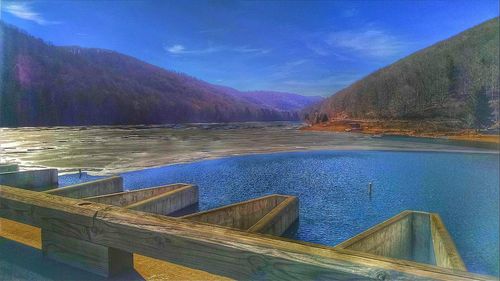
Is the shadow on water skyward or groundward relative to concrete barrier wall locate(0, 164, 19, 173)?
skyward

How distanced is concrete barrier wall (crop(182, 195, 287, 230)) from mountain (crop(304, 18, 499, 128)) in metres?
30.4

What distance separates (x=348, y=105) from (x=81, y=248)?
3975 centimetres

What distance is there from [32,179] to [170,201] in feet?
17.3

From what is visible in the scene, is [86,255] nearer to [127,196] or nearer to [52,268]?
[52,268]

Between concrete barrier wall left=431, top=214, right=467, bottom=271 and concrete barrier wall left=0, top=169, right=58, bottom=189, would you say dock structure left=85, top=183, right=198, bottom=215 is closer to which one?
concrete barrier wall left=0, top=169, right=58, bottom=189

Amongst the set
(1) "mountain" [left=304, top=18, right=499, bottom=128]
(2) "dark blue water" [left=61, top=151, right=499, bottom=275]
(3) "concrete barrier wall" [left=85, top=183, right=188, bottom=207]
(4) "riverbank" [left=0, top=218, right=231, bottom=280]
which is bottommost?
(2) "dark blue water" [left=61, top=151, right=499, bottom=275]

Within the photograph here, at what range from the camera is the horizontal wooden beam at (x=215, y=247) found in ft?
4.74

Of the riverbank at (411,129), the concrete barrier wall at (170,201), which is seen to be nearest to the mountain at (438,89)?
the riverbank at (411,129)

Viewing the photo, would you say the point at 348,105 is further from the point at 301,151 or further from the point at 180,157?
the point at 180,157

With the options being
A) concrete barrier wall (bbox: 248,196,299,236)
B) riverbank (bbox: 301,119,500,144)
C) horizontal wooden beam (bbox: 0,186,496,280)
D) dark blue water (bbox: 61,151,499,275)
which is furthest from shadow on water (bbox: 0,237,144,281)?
riverbank (bbox: 301,119,500,144)

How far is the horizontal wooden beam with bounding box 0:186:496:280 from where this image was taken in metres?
1.44

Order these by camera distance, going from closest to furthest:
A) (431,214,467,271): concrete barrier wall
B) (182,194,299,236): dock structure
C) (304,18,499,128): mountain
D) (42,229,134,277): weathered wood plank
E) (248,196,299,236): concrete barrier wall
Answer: (42,229,134,277): weathered wood plank, (431,214,467,271): concrete barrier wall, (248,196,299,236): concrete barrier wall, (182,194,299,236): dock structure, (304,18,499,128): mountain

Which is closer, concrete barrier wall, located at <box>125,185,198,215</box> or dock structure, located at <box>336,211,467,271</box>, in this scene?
dock structure, located at <box>336,211,467,271</box>

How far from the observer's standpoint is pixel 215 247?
1.73 m
